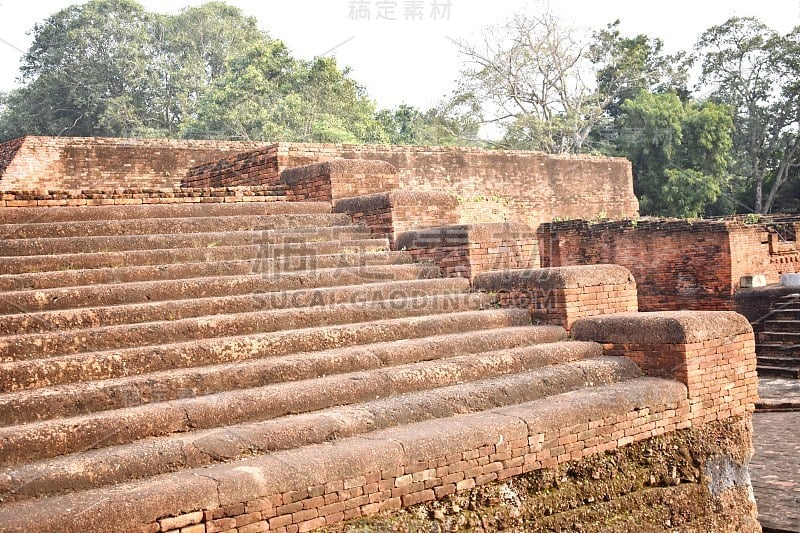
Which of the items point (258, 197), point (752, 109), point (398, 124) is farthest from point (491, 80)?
point (258, 197)

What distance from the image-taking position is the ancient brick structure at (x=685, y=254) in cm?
1190

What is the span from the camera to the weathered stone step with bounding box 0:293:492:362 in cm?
370

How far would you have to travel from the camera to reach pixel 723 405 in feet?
15.3

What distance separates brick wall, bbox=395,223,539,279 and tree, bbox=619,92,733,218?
17833 millimetres

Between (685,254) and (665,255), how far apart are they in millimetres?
325

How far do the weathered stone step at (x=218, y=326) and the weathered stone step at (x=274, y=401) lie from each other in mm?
653

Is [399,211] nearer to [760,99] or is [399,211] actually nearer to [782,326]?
[782,326]

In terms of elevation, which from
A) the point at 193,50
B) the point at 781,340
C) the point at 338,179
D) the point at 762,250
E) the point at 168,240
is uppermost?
the point at 193,50

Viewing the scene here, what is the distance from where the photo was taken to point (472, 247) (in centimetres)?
561

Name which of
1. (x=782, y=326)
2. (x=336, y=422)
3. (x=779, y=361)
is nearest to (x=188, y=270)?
(x=336, y=422)

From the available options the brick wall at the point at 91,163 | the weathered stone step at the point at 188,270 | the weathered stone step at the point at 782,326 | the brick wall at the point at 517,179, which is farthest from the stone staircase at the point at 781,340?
the brick wall at the point at 91,163

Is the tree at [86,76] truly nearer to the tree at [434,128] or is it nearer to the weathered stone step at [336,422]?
the tree at [434,128]

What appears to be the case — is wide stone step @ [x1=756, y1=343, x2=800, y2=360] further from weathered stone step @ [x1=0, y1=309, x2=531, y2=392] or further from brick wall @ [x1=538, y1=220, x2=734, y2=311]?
weathered stone step @ [x1=0, y1=309, x2=531, y2=392]

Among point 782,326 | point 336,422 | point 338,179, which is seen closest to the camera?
point 336,422
